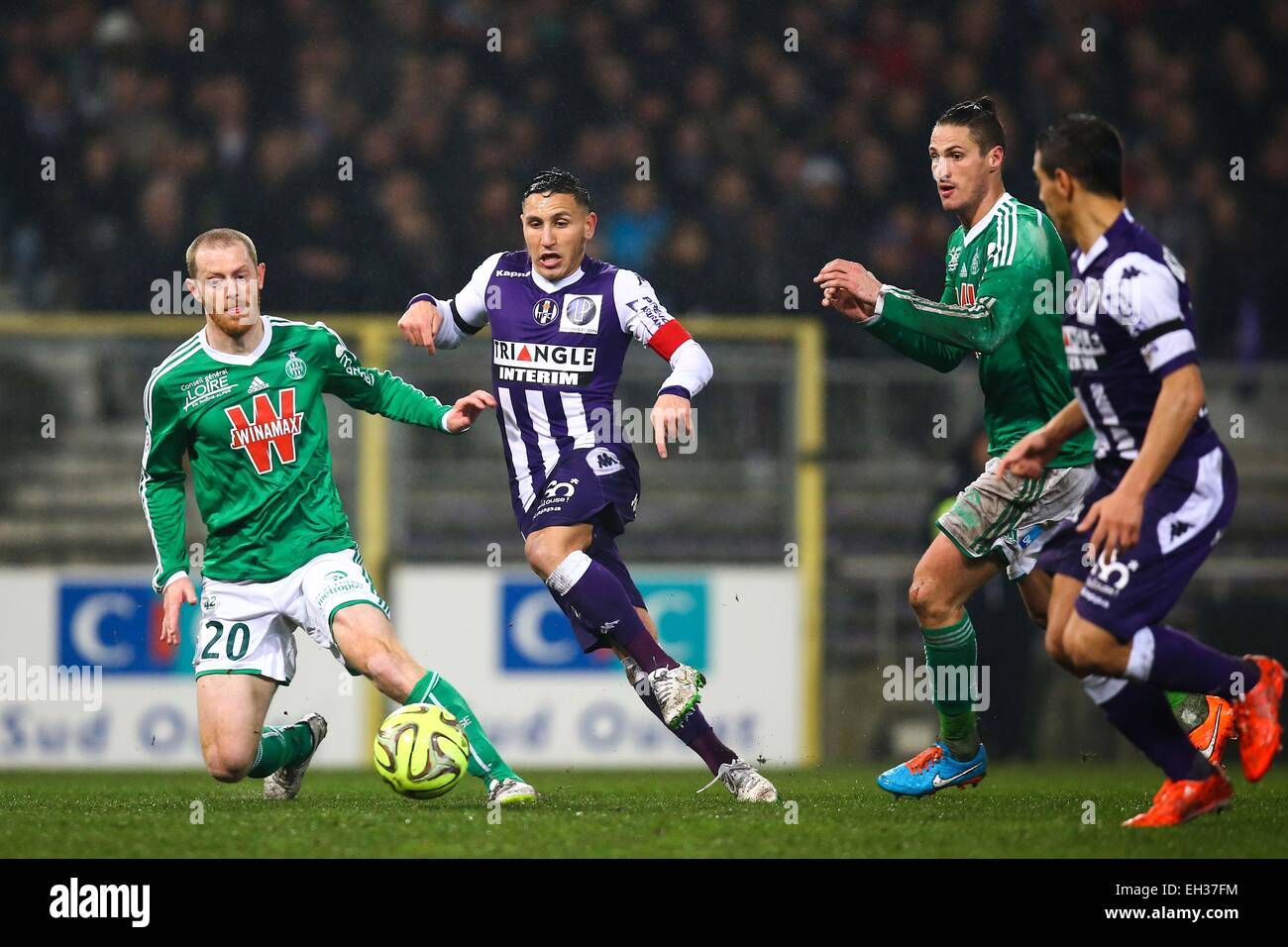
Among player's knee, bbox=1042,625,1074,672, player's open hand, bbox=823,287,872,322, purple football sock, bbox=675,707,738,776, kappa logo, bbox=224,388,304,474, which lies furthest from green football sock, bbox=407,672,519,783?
player's knee, bbox=1042,625,1074,672

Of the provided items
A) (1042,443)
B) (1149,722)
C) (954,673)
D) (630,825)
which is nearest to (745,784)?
(630,825)

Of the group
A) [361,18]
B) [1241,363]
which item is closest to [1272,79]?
[1241,363]

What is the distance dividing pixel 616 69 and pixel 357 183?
215 cm

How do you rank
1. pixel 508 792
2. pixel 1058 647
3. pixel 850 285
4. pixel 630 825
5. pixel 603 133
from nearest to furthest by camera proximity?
pixel 1058 647 < pixel 630 825 < pixel 850 285 < pixel 508 792 < pixel 603 133

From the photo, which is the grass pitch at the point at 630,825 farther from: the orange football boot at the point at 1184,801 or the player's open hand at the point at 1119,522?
the player's open hand at the point at 1119,522

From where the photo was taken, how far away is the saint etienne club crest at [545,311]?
6.33 metres

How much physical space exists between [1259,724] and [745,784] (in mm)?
1672

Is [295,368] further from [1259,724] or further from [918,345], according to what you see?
[1259,724]

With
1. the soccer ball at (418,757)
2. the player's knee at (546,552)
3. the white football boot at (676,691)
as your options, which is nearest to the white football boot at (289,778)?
the soccer ball at (418,757)

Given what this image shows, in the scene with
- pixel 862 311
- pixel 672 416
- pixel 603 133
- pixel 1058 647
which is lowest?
pixel 1058 647

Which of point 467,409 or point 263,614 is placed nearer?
point 467,409

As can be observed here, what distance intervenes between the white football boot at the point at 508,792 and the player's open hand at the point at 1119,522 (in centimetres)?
212

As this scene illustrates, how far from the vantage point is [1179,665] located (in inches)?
200

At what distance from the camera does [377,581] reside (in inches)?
398
